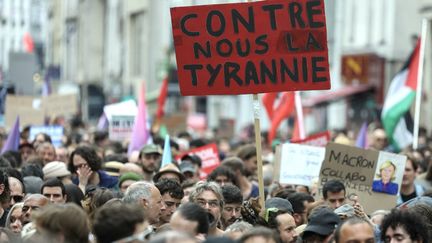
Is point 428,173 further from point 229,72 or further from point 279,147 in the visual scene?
point 229,72

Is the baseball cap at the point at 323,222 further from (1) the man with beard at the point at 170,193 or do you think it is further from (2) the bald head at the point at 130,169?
(2) the bald head at the point at 130,169

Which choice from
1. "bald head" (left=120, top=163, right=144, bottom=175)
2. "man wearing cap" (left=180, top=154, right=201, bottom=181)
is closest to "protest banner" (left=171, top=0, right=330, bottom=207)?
"bald head" (left=120, top=163, right=144, bottom=175)

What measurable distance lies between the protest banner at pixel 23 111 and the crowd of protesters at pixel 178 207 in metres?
5.48

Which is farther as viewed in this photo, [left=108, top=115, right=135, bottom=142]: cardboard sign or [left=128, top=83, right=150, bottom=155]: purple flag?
[left=108, top=115, right=135, bottom=142]: cardboard sign

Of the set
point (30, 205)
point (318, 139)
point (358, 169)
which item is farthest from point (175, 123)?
point (30, 205)

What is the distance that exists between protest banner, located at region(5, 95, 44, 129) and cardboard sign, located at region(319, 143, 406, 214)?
1040cm

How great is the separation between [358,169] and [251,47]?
108 inches

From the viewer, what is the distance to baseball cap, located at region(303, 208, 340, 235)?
30.5 feet

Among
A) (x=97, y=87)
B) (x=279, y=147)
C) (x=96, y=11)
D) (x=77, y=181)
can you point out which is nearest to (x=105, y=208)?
(x=77, y=181)

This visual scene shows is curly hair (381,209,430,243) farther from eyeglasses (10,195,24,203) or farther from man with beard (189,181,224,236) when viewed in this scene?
eyeglasses (10,195,24,203)

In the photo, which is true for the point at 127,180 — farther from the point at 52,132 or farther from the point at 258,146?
the point at 52,132

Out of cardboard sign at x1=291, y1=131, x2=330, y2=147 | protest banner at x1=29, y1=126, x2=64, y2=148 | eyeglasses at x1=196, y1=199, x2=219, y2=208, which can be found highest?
eyeglasses at x1=196, y1=199, x2=219, y2=208

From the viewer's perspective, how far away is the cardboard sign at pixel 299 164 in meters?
15.0

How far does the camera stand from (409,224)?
30.1 feet
